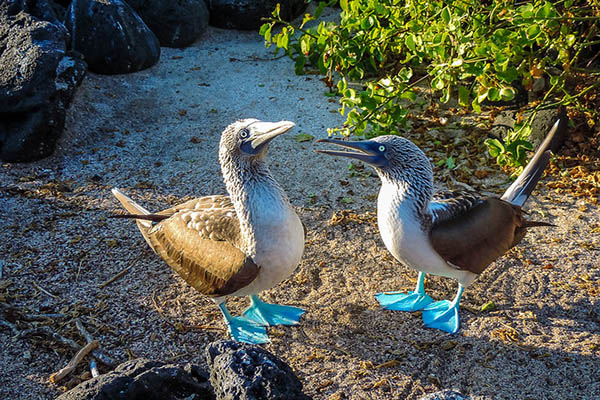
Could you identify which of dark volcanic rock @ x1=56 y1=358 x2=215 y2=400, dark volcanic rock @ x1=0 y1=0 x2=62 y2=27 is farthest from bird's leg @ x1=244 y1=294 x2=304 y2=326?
dark volcanic rock @ x1=0 y1=0 x2=62 y2=27

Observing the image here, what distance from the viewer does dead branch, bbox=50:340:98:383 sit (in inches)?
123

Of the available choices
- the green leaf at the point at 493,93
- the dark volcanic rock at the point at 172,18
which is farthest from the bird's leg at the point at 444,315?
the dark volcanic rock at the point at 172,18

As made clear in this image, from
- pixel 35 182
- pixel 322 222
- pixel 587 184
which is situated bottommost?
pixel 35 182

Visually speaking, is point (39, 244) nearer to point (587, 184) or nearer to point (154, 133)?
point (154, 133)

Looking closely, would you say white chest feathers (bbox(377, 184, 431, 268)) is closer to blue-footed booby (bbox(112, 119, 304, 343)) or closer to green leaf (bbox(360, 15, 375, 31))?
blue-footed booby (bbox(112, 119, 304, 343))

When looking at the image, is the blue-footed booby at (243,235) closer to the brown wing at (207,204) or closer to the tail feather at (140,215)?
the brown wing at (207,204)

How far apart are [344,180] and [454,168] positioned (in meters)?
1.10

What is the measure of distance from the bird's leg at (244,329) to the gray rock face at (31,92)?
3190 mm

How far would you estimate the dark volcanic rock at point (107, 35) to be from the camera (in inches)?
268

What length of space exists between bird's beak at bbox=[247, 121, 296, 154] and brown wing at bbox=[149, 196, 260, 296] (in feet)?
1.76

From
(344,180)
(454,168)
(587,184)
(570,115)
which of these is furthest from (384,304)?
(570,115)

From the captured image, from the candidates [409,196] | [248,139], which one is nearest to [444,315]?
[409,196]

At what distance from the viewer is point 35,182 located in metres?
5.20

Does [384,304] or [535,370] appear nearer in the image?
[535,370]
